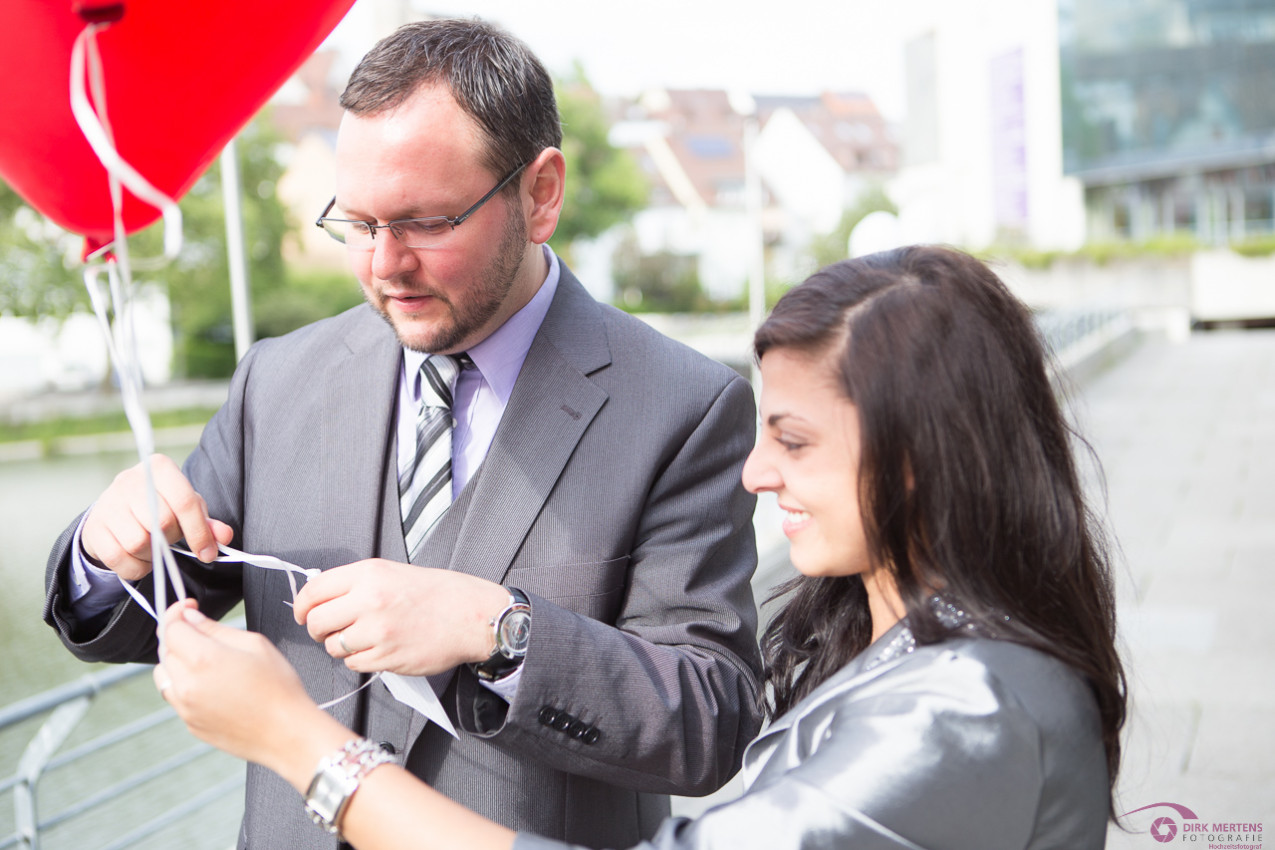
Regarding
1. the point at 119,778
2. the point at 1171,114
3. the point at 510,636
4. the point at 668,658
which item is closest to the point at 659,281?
the point at 1171,114

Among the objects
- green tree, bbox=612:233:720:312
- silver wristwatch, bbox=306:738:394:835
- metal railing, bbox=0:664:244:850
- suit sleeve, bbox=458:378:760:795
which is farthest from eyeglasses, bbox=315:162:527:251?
green tree, bbox=612:233:720:312

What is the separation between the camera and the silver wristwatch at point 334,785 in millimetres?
1046

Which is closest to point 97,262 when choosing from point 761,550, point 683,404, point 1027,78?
point 683,404

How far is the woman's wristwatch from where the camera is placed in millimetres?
1289

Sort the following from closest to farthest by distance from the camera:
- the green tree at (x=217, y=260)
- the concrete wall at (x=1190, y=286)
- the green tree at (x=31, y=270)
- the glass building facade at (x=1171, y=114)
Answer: the green tree at (x=31, y=270)
the concrete wall at (x=1190, y=286)
the green tree at (x=217, y=260)
the glass building facade at (x=1171, y=114)

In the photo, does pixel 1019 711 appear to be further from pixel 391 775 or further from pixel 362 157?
pixel 362 157

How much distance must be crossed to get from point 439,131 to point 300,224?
95.1 feet

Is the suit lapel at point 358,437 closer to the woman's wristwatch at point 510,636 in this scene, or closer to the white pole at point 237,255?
the woman's wristwatch at point 510,636

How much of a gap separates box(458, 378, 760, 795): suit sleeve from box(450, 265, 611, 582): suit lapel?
144 millimetres

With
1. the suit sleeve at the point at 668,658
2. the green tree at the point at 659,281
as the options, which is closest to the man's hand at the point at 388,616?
the suit sleeve at the point at 668,658

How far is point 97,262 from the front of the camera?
1.24m

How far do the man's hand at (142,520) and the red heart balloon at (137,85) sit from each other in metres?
0.30

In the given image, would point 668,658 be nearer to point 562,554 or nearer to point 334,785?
point 562,554

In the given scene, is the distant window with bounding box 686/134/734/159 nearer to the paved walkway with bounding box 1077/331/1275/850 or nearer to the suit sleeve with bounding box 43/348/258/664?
the paved walkway with bounding box 1077/331/1275/850
